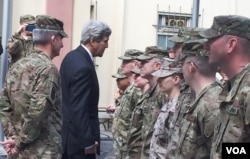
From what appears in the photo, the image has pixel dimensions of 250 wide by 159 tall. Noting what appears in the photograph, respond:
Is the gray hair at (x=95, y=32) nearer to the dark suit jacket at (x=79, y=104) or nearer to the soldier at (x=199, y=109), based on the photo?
the dark suit jacket at (x=79, y=104)

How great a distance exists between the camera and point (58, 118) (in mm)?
5230

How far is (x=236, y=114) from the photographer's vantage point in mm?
3449

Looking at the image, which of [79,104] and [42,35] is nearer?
[42,35]

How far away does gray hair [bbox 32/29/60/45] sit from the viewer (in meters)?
5.35

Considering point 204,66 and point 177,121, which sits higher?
point 204,66

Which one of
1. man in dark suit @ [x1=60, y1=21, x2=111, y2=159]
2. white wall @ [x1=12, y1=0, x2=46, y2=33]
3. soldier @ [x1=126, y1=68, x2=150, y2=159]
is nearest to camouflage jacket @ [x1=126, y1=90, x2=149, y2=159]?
soldier @ [x1=126, y1=68, x2=150, y2=159]

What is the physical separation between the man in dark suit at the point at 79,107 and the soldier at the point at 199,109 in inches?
51.2

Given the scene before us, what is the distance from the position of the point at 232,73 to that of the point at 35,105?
191 cm

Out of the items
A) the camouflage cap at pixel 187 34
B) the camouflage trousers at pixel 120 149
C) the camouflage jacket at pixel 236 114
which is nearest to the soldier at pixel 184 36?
the camouflage cap at pixel 187 34

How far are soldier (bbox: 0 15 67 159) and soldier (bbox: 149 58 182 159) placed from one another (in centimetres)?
79

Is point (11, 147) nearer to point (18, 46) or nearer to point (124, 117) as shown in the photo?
point (124, 117)

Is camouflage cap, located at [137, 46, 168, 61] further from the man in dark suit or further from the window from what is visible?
the window

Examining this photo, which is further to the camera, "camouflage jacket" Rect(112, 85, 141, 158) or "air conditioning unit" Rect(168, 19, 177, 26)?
"air conditioning unit" Rect(168, 19, 177, 26)

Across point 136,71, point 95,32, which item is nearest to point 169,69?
point 95,32
